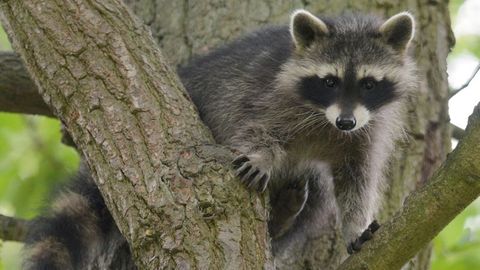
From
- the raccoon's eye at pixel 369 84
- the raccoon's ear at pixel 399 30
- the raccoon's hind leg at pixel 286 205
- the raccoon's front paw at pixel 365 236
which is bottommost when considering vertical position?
the raccoon's hind leg at pixel 286 205

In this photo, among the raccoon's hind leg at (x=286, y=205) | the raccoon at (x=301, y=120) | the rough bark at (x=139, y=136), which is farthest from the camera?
the raccoon's hind leg at (x=286, y=205)

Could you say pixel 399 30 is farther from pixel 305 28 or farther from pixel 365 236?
pixel 365 236

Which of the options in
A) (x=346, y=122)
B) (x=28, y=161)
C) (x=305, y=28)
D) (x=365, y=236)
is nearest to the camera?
(x=365, y=236)

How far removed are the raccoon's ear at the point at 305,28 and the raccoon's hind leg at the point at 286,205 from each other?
636 mm

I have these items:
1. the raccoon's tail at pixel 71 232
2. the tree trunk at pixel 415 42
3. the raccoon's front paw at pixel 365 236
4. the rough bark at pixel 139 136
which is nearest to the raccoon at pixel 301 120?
the raccoon's tail at pixel 71 232

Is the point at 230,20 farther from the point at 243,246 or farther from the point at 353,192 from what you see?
the point at 243,246

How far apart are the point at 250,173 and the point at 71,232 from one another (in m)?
0.97

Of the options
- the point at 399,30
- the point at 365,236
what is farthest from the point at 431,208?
the point at 399,30

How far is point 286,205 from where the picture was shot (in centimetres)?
386

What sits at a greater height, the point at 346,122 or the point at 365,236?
the point at 346,122

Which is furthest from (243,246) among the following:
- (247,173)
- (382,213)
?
(382,213)

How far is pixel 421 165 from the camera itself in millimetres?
4176

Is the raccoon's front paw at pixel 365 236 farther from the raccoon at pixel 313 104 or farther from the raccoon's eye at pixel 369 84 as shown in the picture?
the raccoon's eye at pixel 369 84

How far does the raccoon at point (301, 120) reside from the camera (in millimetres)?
3621
